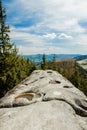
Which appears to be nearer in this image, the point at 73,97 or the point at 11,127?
the point at 11,127

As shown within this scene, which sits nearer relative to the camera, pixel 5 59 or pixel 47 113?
pixel 47 113

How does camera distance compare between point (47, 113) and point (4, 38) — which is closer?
point (47, 113)

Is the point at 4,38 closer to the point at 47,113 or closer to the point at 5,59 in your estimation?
the point at 5,59

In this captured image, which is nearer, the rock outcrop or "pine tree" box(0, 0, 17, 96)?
the rock outcrop

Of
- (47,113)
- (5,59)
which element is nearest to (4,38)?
(5,59)

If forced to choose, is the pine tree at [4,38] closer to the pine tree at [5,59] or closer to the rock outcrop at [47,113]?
the pine tree at [5,59]

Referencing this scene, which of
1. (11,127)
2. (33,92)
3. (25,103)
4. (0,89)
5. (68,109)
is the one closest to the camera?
(11,127)

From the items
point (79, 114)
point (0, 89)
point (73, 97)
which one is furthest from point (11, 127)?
point (0, 89)

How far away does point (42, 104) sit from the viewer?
40.6 feet

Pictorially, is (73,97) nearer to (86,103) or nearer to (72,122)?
(86,103)

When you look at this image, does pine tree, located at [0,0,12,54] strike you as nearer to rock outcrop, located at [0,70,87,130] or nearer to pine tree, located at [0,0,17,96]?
pine tree, located at [0,0,17,96]

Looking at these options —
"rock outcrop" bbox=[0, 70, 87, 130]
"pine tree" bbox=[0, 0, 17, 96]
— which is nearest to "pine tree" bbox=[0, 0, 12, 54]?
"pine tree" bbox=[0, 0, 17, 96]

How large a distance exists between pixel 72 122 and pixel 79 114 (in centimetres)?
230

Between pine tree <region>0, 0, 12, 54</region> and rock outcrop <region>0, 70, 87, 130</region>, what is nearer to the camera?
rock outcrop <region>0, 70, 87, 130</region>
